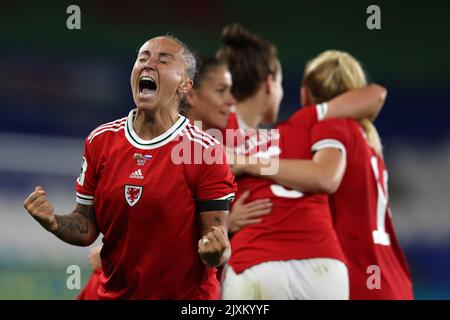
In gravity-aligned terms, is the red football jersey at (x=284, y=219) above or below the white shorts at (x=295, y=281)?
above

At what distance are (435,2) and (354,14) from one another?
857 mm

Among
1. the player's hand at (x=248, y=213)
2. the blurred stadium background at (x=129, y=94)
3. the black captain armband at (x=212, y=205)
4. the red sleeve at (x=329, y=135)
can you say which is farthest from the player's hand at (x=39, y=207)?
the blurred stadium background at (x=129, y=94)

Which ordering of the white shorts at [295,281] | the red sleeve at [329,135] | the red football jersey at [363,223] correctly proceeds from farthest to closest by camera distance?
the red football jersey at [363,223] < the red sleeve at [329,135] < the white shorts at [295,281]

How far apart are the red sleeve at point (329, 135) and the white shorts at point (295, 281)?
1.70 ft

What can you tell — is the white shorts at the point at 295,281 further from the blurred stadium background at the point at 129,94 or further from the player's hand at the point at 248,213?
the blurred stadium background at the point at 129,94

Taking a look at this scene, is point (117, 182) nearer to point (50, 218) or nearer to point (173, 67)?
point (50, 218)

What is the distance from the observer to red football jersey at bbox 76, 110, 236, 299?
83.7 inches

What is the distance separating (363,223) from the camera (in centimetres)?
343

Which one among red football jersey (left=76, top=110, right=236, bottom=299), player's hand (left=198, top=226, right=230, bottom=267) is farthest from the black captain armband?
player's hand (left=198, top=226, right=230, bottom=267)

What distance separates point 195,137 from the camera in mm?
2174

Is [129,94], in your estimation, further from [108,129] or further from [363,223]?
[108,129]

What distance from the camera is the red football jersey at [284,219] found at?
10.4 ft

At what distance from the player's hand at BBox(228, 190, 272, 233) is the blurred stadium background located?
8.32ft

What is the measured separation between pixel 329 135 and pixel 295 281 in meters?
0.68
